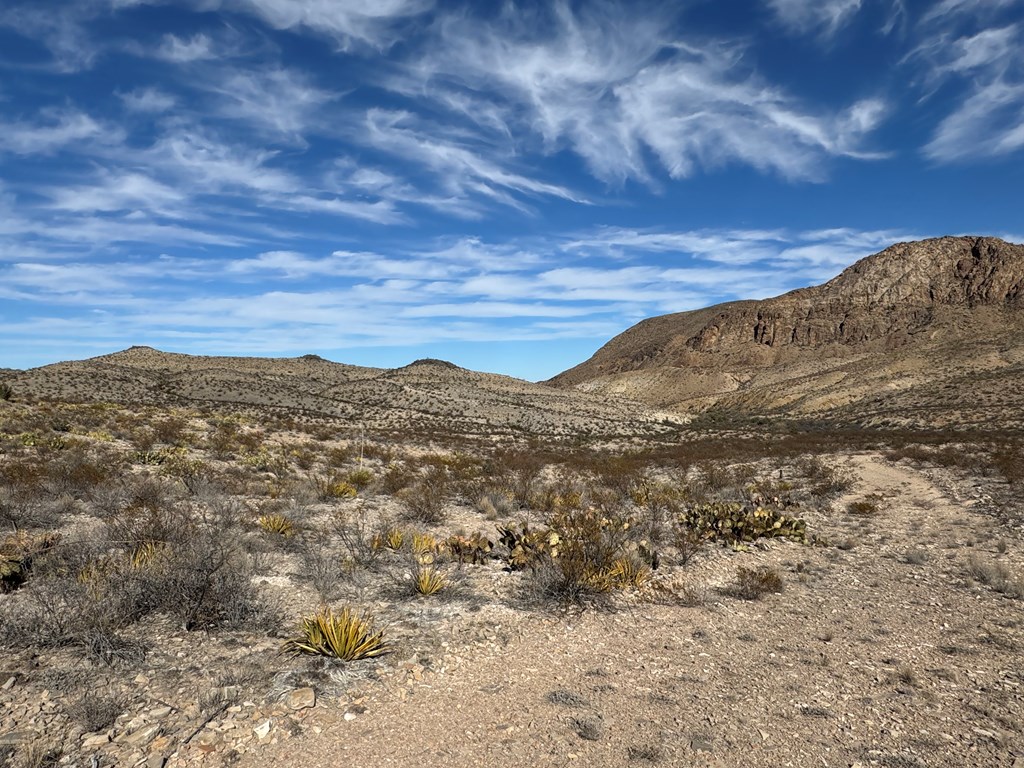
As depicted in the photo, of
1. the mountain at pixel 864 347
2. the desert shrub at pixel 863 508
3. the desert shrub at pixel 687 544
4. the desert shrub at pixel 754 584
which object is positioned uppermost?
the mountain at pixel 864 347

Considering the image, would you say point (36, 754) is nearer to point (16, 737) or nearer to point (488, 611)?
point (16, 737)

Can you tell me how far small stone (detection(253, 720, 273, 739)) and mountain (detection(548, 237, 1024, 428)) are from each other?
5673 cm

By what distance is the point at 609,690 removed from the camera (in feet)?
17.0

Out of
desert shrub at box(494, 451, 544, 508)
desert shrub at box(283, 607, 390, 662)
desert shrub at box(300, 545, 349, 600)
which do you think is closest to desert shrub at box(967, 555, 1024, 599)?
desert shrub at box(283, 607, 390, 662)

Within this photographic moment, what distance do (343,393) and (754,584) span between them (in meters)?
52.4

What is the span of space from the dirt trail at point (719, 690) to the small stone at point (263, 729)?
129 millimetres

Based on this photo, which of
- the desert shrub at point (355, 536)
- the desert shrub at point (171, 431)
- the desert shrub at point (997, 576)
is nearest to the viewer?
the desert shrub at point (997, 576)

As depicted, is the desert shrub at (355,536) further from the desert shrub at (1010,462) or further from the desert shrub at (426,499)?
the desert shrub at (1010,462)

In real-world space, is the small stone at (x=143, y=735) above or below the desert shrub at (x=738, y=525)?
above

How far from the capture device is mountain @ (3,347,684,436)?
40.7 m

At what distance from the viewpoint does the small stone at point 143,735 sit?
4.07 meters

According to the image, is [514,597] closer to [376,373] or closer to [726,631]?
[726,631]

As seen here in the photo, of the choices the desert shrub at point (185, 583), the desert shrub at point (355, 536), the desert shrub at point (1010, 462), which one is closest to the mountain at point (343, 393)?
the desert shrub at point (355, 536)

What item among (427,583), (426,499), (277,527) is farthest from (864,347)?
(427,583)
